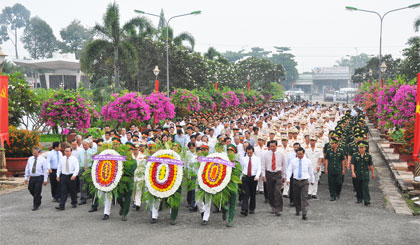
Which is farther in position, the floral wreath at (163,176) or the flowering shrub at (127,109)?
the flowering shrub at (127,109)

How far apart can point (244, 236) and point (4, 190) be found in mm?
8319

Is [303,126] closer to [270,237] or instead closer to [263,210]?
[263,210]

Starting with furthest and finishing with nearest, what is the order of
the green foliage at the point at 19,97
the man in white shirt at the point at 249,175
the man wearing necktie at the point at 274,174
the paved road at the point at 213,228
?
the green foliage at the point at 19,97, the man wearing necktie at the point at 274,174, the man in white shirt at the point at 249,175, the paved road at the point at 213,228

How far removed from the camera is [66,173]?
1107 cm

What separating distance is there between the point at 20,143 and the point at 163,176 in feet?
28.0

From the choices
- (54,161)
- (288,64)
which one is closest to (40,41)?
(288,64)

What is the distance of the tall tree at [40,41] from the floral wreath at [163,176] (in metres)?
109

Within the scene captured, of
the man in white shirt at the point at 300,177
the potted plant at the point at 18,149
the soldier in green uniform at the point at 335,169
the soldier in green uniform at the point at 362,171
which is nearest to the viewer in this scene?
the man in white shirt at the point at 300,177

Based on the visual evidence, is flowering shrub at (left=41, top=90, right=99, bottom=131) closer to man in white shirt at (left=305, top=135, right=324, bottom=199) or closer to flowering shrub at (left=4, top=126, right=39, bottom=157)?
flowering shrub at (left=4, top=126, right=39, bottom=157)

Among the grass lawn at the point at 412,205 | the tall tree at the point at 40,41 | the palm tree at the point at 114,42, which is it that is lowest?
the grass lawn at the point at 412,205

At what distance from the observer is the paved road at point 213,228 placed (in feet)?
28.5

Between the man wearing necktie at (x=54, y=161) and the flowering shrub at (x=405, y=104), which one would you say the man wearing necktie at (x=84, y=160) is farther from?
the flowering shrub at (x=405, y=104)

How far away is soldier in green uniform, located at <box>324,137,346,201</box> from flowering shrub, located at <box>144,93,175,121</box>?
12.2 meters

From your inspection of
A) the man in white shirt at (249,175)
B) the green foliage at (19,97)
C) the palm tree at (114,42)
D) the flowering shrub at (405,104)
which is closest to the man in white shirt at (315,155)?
the man in white shirt at (249,175)
